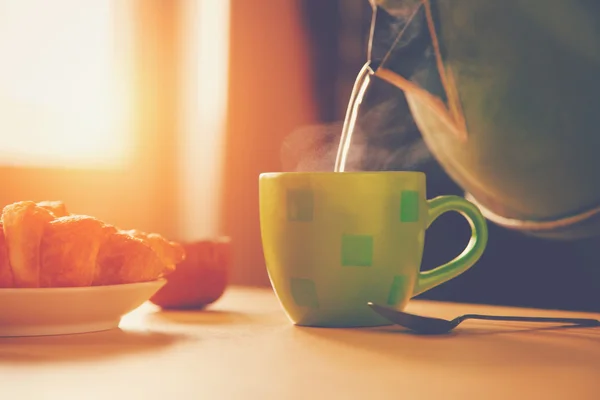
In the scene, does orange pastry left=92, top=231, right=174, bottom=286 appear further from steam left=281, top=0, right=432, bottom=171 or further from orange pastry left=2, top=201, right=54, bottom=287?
steam left=281, top=0, right=432, bottom=171

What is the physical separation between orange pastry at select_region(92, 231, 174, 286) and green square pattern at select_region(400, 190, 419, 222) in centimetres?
22

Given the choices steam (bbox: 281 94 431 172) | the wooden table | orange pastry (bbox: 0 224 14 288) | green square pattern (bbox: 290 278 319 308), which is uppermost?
steam (bbox: 281 94 431 172)

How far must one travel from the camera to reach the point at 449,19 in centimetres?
88

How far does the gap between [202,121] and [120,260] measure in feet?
2.50

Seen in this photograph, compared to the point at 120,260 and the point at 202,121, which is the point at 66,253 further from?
the point at 202,121

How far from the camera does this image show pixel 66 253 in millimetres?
598

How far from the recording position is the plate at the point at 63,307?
23.0 inches

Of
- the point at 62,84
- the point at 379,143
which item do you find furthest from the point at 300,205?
the point at 62,84

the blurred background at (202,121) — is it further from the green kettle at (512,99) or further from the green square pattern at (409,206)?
the green square pattern at (409,206)

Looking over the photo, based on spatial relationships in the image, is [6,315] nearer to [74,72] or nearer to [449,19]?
[449,19]

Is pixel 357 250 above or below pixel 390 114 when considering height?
below

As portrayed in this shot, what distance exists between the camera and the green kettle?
79cm

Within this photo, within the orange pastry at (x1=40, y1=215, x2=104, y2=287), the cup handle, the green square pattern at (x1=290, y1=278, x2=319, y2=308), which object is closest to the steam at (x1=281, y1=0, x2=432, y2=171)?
the cup handle

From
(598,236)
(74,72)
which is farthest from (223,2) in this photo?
(598,236)
